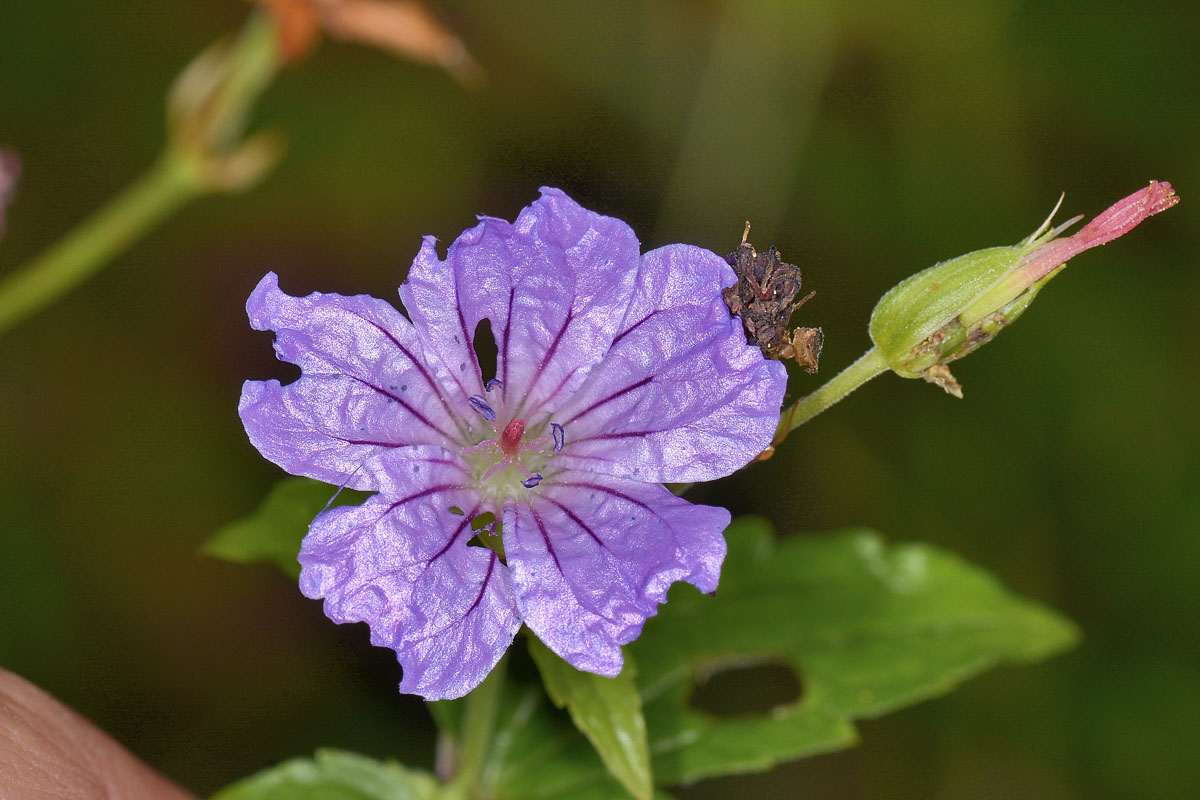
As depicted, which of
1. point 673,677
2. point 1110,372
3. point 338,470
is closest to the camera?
point 338,470

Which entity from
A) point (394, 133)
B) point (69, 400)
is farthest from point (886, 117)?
point (69, 400)

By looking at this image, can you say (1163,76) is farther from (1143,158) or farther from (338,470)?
(338,470)

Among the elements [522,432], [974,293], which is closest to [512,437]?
[522,432]

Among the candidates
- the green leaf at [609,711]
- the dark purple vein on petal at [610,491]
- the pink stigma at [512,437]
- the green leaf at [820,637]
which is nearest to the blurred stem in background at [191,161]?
the pink stigma at [512,437]

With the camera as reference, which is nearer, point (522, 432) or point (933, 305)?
point (933, 305)

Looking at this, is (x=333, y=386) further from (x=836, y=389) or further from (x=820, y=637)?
(x=820, y=637)

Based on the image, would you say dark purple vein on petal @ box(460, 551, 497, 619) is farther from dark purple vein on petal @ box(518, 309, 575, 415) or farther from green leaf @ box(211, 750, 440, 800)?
green leaf @ box(211, 750, 440, 800)
